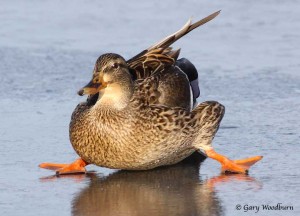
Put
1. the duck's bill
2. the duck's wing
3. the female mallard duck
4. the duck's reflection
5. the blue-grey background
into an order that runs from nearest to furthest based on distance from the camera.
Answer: the duck's reflection, the blue-grey background, the duck's bill, the female mallard duck, the duck's wing

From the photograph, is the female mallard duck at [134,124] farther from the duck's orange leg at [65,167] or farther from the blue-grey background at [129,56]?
the blue-grey background at [129,56]

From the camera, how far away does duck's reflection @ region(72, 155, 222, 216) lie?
5180 millimetres

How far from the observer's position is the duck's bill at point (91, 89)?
19.4 ft

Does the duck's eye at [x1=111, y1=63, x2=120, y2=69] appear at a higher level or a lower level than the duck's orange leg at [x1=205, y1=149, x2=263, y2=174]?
higher

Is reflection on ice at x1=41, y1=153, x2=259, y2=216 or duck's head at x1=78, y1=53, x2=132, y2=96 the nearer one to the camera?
reflection on ice at x1=41, y1=153, x2=259, y2=216

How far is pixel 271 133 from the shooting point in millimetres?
6855

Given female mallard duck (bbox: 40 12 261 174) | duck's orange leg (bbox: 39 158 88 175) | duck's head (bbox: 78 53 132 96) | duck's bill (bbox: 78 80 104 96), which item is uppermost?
duck's head (bbox: 78 53 132 96)

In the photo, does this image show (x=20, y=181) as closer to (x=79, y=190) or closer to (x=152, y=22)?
(x=79, y=190)

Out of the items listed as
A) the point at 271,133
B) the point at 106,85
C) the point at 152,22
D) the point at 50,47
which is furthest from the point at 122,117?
the point at 152,22

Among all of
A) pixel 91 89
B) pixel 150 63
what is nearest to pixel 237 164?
pixel 150 63

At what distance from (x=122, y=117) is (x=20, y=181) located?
0.81 m

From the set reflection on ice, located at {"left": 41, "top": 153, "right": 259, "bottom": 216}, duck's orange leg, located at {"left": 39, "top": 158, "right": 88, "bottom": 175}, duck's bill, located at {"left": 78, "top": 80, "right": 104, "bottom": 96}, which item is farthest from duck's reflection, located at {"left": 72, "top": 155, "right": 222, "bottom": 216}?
duck's bill, located at {"left": 78, "top": 80, "right": 104, "bottom": 96}

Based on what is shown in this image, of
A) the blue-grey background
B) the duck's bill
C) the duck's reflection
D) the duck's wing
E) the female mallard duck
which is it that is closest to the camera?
the duck's reflection

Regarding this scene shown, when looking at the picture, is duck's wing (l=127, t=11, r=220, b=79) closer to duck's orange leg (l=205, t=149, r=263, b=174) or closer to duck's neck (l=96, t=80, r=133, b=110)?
duck's neck (l=96, t=80, r=133, b=110)
